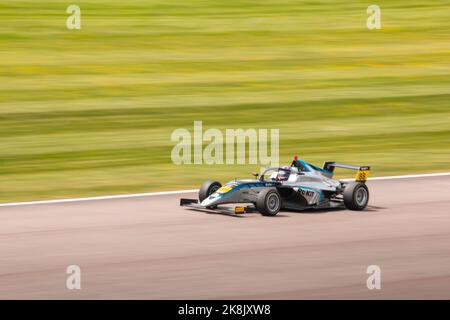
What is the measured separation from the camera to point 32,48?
26.4 m

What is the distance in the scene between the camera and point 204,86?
2403 centimetres

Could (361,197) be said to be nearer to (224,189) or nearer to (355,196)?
(355,196)

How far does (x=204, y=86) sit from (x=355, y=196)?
435 inches

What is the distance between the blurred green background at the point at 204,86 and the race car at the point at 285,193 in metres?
2.55

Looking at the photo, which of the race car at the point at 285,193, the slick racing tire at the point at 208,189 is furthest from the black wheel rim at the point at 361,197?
the slick racing tire at the point at 208,189

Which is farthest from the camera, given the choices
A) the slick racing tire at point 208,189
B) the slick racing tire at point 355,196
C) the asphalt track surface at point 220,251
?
the slick racing tire at point 208,189

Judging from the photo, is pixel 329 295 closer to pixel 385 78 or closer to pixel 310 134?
pixel 310 134

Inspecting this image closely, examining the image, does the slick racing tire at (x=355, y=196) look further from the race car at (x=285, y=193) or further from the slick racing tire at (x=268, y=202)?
the slick racing tire at (x=268, y=202)

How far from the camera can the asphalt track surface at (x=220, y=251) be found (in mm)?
9453

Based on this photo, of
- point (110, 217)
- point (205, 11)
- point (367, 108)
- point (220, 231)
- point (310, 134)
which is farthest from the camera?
point (205, 11)

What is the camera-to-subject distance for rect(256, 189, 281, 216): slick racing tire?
12.9 m

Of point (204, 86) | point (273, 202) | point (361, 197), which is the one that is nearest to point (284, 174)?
point (273, 202)
